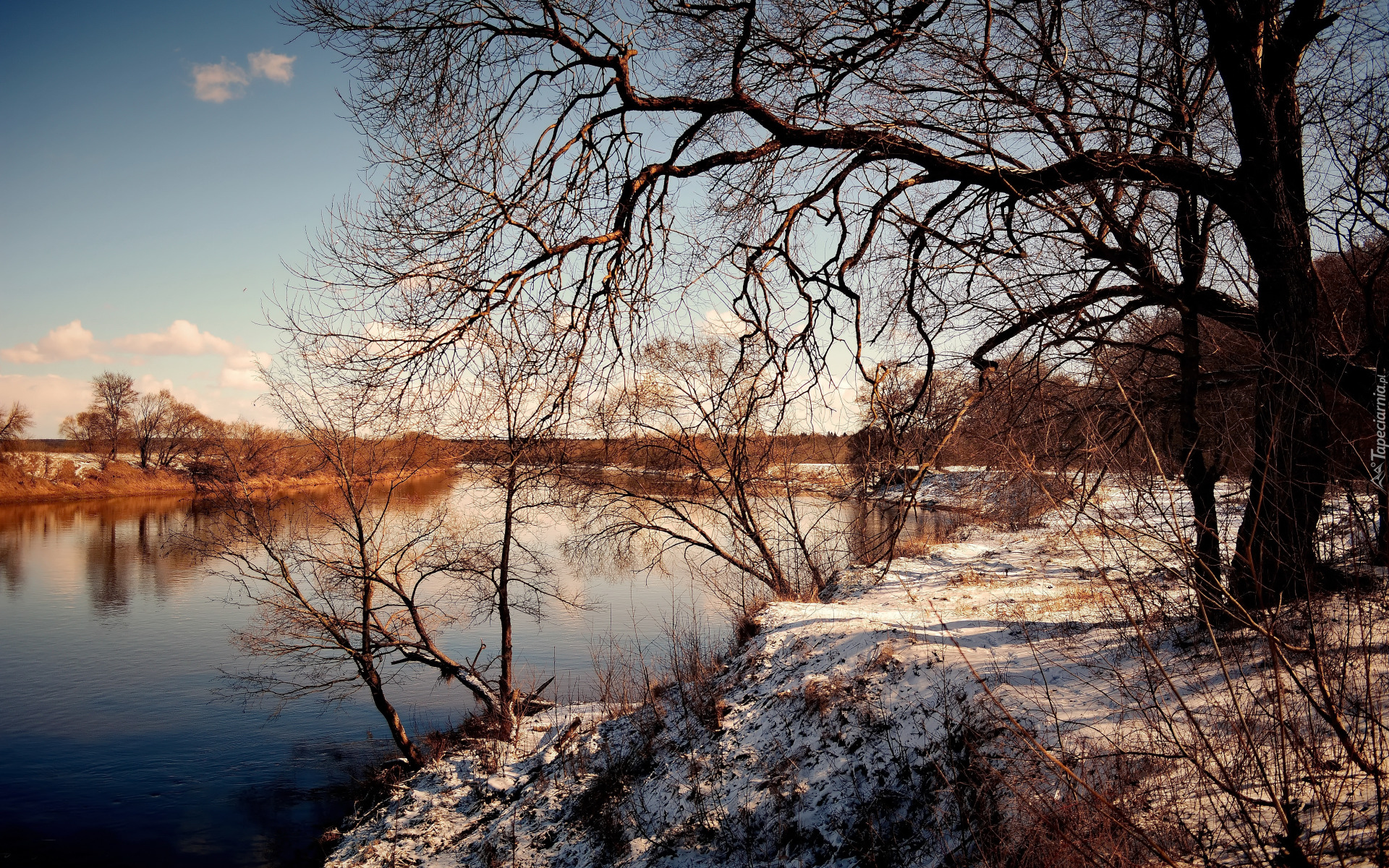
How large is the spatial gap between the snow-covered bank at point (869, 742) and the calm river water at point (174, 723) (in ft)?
8.58

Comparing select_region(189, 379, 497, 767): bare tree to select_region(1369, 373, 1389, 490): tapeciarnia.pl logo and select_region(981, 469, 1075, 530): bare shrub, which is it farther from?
select_region(1369, 373, 1389, 490): tapeciarnia.pl logo

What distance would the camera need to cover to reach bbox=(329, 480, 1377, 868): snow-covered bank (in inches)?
151

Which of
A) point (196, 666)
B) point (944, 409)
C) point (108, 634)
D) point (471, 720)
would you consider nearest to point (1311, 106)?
point (944, 409)

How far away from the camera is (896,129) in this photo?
4.50 meters

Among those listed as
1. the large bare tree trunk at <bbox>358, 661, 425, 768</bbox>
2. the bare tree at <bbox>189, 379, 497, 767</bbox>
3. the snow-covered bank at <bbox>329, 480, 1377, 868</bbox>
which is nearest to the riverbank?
the bare tree at <bbox>189, 379, 497, 767</bbox>

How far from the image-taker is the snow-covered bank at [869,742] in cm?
384

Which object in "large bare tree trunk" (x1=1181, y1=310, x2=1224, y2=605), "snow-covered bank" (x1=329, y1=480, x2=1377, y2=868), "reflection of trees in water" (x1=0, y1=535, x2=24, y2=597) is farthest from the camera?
"reflection of trees in water" (x1=0, y1=535, x2=24, y2=597)

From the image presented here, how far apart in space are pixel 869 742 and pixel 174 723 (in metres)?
14.1

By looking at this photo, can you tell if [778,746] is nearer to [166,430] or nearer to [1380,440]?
[1380,440]

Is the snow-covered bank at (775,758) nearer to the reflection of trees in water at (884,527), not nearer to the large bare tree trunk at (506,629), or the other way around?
the reflection of trees in water at (884,527)

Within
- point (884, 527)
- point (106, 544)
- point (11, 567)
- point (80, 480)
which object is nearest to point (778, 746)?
point (884, 527)

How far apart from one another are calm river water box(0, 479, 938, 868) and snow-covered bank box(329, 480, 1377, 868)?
8.58 feet

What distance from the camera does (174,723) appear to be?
44.7 ft

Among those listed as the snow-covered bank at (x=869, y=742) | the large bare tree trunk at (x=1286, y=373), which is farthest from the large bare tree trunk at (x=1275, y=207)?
the snow-covered bank at (x=869, y=742)
